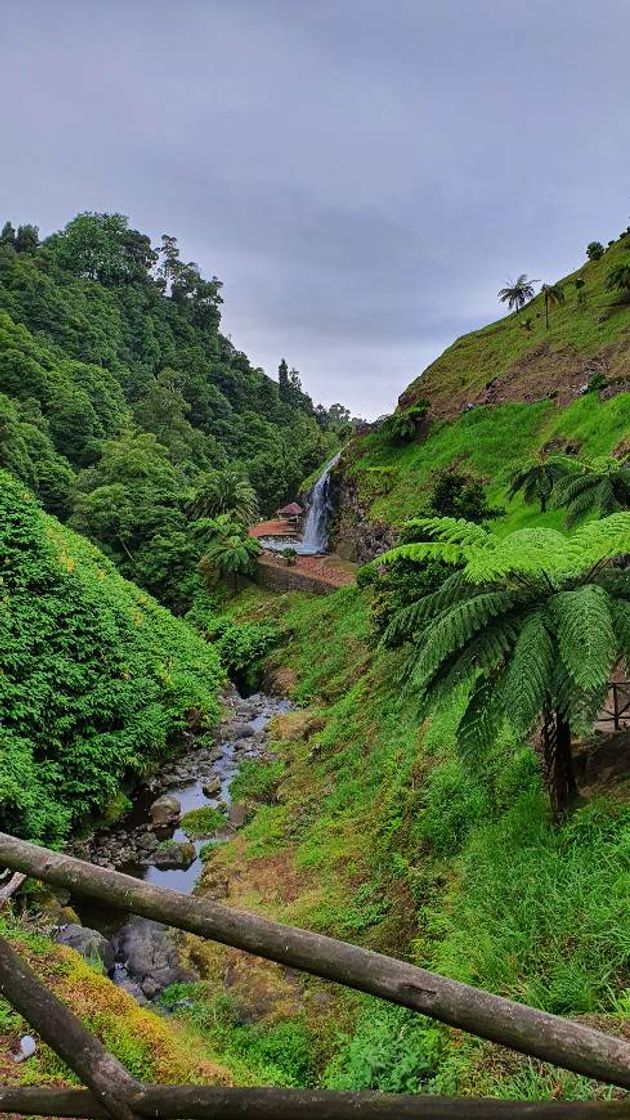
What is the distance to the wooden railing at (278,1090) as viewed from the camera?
1225mm

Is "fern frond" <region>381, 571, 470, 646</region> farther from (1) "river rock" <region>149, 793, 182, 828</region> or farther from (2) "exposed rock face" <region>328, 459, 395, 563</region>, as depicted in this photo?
(2) "exposed rock face" <region>328, 459, 395, 563</region>

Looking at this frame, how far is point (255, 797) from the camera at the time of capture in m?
14.3

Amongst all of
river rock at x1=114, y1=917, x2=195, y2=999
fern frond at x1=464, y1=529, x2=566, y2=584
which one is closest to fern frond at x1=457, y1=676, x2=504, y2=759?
fern frond at x1=464, y1=529, x2=566, y2=584

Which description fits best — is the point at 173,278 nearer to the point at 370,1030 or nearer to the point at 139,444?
the point at 139,444

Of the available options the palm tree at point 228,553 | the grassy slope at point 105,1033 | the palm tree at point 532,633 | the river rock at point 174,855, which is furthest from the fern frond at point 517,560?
the palm tree at point 228,553

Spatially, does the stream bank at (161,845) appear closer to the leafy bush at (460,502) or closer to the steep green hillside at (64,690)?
the steep green hillside at (64,690)

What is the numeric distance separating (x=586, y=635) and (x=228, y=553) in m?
25.8

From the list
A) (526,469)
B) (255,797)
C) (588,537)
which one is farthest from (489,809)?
(526,469)

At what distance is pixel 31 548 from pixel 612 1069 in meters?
15.1

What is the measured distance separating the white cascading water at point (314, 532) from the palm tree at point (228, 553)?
2742 mm

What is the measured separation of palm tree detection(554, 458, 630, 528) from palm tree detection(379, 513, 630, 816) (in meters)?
6.56

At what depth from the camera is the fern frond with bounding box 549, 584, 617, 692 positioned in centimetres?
475

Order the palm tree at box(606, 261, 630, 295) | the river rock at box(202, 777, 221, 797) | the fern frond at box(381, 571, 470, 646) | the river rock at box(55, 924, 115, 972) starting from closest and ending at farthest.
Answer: the fern frond at box(381, 571, 470, 646), the river rock at box(55, 924, 115, 972), the river rock at box(202, 777, 221, 797), the palm tree at box(606, 261, 630, 295)

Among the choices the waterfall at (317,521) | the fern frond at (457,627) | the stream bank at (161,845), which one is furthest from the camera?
the waterfall at (317,521)
